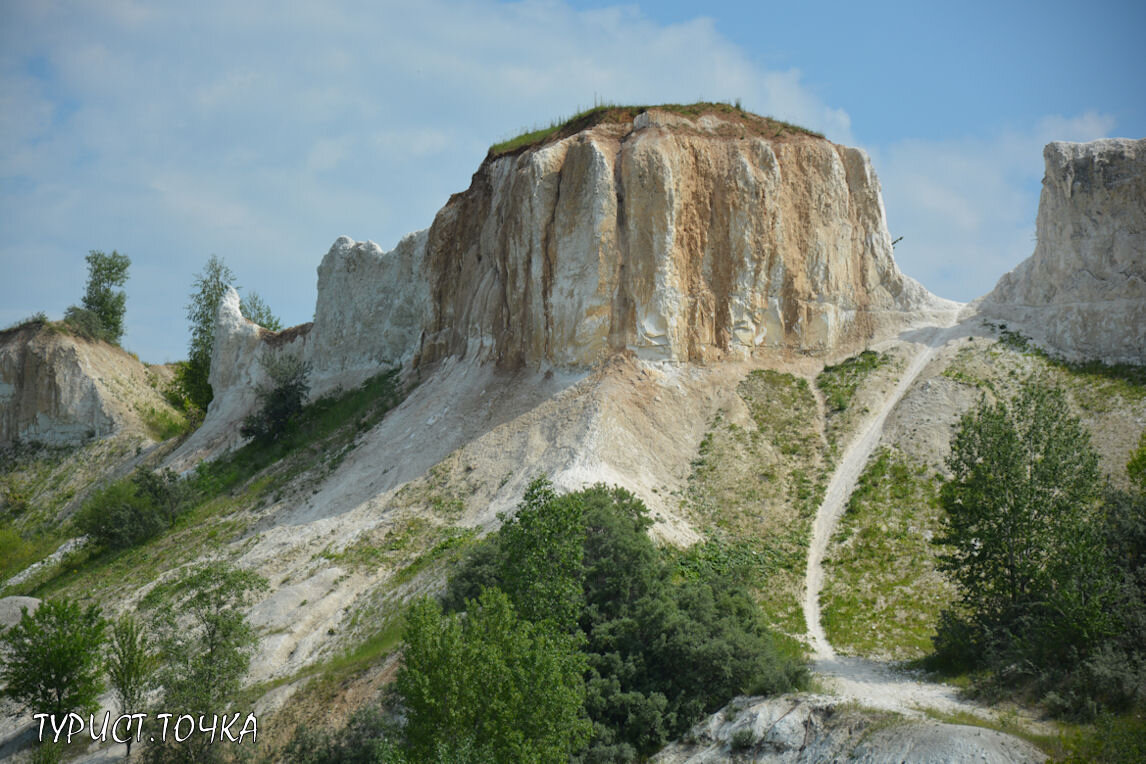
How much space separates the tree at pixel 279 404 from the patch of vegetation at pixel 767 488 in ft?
70.0

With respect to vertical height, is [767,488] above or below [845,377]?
below

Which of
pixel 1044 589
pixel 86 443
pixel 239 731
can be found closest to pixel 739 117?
pixel 1044 589

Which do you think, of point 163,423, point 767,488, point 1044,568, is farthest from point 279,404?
point 1044,568

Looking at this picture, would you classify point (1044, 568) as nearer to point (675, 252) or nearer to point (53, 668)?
point (675, 252)

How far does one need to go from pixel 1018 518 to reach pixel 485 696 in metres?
12.4

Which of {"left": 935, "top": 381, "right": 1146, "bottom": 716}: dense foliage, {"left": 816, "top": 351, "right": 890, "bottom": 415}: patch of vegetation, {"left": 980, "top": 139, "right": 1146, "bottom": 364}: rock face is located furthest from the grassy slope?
{"left": 816, "top": 351, "right": 890, "bottom": 415}: patch of vegetation

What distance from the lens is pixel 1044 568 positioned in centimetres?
2106

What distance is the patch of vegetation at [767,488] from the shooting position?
87.0 ft

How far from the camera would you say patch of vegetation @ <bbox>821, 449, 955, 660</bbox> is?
2327 centimetres

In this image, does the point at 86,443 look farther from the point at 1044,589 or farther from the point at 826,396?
the point at 1044,589

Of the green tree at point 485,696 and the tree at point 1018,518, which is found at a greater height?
the tree at point 1018,518

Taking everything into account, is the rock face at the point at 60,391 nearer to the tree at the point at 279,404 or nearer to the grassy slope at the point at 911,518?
the tree at the point at 279,404

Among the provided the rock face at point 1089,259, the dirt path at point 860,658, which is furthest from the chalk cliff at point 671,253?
the rock face at point 1089,259

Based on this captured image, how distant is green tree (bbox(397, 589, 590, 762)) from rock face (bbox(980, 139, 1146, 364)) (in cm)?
2520
